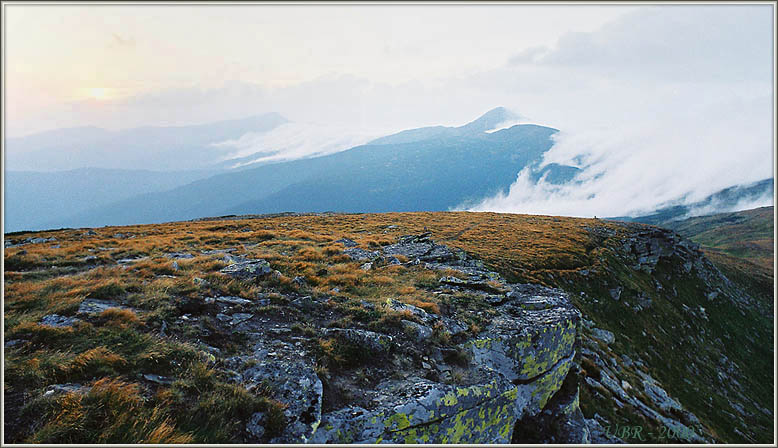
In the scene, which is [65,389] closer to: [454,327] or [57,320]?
[57,320]

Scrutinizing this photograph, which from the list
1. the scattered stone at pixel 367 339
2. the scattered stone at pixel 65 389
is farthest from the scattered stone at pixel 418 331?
the scattered stone at pixel 65 389

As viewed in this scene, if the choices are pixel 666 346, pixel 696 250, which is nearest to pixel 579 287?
pixel 666 346

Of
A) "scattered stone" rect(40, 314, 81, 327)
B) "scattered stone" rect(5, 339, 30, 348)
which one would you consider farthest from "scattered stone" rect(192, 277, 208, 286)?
"scattered stone" rect(5, 339, 30, 348)

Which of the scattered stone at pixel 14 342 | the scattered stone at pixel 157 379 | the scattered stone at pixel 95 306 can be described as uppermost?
the scattered stone at pixel 95 306

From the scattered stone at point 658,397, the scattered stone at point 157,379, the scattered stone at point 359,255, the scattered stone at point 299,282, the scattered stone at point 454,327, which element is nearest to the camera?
the scattered stone at point 157,379

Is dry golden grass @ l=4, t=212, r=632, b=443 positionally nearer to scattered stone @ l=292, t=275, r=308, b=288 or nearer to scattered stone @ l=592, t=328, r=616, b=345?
scattered stone @ l=292, t=275, r=308, b=288

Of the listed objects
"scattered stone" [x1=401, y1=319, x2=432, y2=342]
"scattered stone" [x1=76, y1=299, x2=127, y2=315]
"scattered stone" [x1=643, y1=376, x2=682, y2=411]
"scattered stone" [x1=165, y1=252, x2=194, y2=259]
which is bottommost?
"scattered stone" [x1=643, y1=376, x2=682, y2=411]

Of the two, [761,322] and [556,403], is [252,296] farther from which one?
[761,322]

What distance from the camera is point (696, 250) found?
68125mm

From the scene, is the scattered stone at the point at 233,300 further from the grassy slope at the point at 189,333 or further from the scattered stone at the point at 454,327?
the scattered stone at the point at 454,327

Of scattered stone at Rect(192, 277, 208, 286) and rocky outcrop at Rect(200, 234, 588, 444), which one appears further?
scattered stone at Rect(192, 277, 208, 286)

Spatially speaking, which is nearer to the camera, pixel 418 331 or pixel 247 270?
pixel 418 331

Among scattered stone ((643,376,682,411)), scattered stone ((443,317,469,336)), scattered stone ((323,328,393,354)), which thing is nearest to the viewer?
scattered stone ((323,328,393,354))

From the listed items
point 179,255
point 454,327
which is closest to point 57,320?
point 179,255
